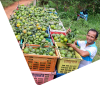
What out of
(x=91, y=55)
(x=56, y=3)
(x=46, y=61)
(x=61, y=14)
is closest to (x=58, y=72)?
(x=46, y=61)

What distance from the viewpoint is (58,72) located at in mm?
2713

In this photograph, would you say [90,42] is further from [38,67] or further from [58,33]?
[58,33]

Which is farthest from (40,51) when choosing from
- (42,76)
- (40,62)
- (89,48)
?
(89,48)

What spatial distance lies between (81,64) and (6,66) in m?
2.60

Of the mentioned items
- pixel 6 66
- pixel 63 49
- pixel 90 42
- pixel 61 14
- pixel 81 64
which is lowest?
pixel 61 14

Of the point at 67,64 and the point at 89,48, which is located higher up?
the point at 89,48

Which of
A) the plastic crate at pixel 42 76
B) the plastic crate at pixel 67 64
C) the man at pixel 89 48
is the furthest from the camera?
the plastic crate at pixel 42 76

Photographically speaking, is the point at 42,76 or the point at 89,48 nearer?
the point at 89,48

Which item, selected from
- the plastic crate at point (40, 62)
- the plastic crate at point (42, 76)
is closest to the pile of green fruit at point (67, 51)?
the plastic crate at point (40, 62)

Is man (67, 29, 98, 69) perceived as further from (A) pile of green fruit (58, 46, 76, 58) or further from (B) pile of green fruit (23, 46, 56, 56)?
(B) pile of green fruit (23, 46, 56, 56)

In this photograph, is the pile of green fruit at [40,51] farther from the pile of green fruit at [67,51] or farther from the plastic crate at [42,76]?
the plastic crate at [42,76]

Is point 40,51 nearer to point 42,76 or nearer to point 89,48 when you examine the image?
point 42,76

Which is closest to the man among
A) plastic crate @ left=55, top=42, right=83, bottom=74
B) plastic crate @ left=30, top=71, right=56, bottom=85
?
plastic crate @ left=55, top=42, right=83, bottom=74

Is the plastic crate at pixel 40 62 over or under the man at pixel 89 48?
under
